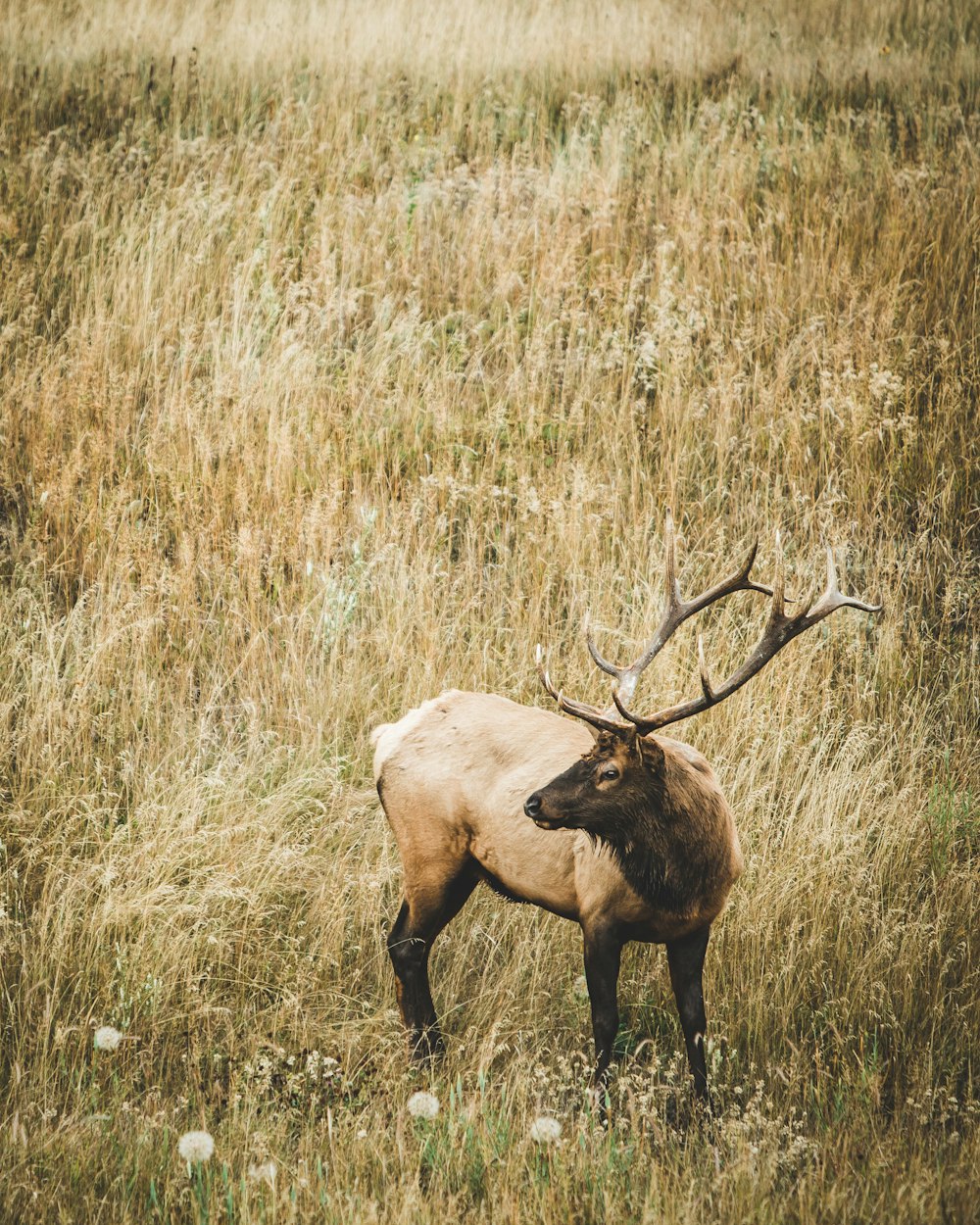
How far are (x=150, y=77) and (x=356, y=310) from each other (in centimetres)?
357

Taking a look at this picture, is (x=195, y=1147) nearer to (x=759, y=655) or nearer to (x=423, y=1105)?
(x=423, y=1105)

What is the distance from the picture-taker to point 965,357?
6.66 m

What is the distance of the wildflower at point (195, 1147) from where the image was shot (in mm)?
3084

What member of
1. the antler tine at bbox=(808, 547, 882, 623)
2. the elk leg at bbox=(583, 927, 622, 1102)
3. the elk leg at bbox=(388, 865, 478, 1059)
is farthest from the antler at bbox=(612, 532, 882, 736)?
the elk leg at bbox=(388, 865, 478, 1059)

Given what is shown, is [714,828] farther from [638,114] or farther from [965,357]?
[638,114]

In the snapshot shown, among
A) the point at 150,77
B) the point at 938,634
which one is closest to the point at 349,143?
the point at 150,77

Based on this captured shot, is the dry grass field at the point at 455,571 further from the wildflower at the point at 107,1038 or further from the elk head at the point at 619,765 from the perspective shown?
the elk head at the point at 619,765

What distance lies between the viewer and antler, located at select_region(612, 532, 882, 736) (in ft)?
11.6

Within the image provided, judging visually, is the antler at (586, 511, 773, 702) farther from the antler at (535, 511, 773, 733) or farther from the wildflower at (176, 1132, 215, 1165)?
the wildflower at (176, 1132, 215, 1165)

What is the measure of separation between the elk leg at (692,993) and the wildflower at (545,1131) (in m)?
0.69

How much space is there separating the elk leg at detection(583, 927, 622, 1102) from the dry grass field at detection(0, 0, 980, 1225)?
0.55 ft

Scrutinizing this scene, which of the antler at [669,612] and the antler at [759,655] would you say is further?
the antler at [669,612]

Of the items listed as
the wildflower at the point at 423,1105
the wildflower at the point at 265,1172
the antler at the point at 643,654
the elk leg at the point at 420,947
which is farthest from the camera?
the elk leg at the point at 420,947

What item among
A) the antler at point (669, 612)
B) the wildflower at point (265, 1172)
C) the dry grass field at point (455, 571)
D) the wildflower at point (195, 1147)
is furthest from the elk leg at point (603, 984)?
the wildflower at point (195, 1147)
